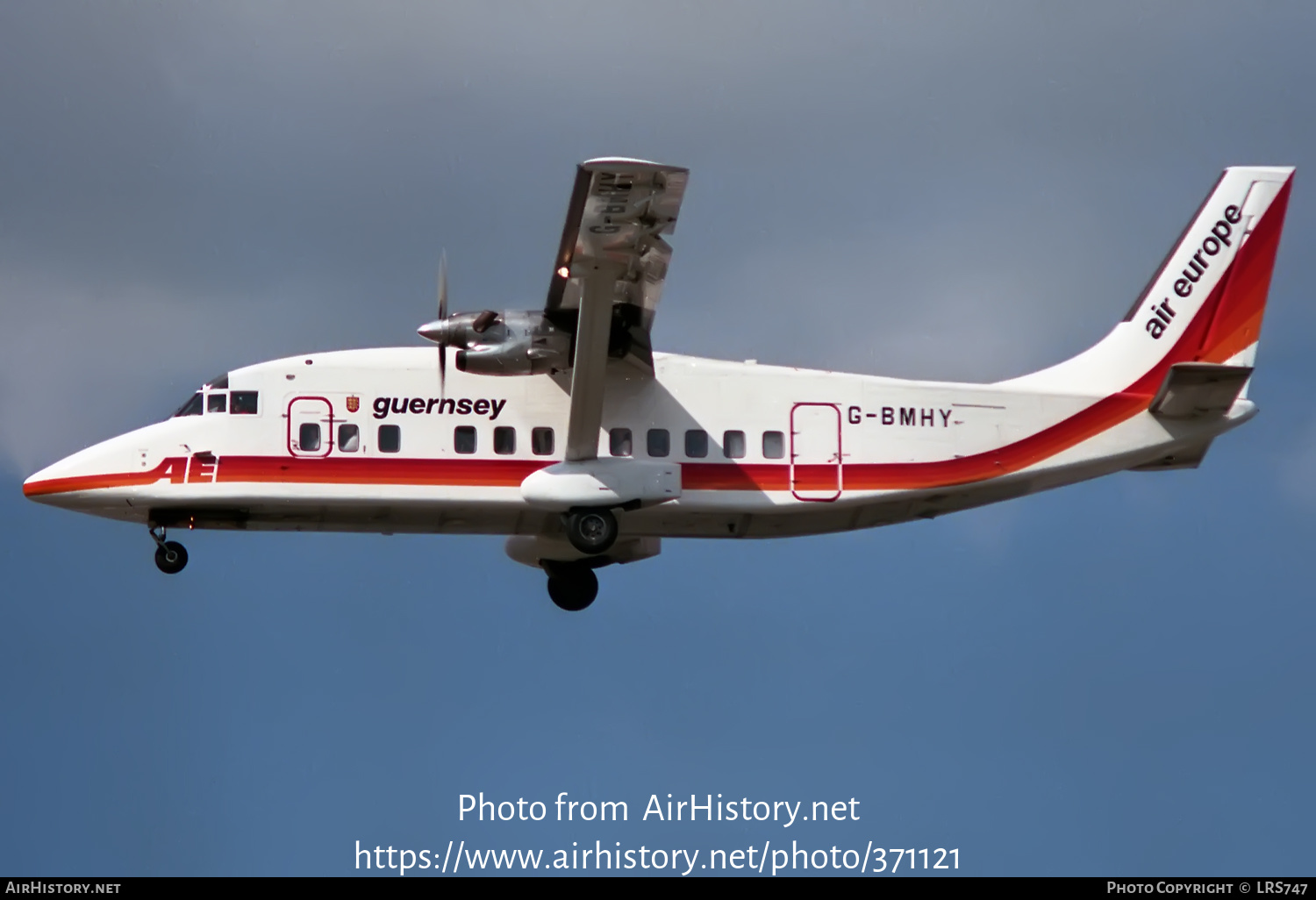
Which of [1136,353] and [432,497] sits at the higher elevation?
[1136,353]

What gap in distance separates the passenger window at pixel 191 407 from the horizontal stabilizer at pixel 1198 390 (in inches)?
432

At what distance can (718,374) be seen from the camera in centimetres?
2473

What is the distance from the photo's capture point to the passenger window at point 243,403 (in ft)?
79.4

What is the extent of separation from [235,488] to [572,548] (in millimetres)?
4165

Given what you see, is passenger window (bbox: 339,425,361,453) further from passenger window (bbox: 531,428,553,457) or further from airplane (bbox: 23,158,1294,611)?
passenger window (bbox: 531,428,553,457)

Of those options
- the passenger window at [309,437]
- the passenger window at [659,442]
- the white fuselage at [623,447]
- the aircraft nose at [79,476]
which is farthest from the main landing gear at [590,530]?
the aircraft nose at [79,476]

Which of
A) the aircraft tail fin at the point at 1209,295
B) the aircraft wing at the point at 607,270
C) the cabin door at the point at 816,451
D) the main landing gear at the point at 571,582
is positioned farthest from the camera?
the main landing gear at the point at 571,582

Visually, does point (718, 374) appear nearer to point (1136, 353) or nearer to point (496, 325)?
point (496, 325)

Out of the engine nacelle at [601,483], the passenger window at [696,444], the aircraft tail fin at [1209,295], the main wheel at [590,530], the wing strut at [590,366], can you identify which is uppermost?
the aircraft tail fin at [1209,295]

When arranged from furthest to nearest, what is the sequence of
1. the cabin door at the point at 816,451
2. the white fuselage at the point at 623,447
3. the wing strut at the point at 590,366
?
1. the cabin door at the point at 816,451
2. the white fuselage at the point at 623,447
3. the wing strut at the point at 590,366

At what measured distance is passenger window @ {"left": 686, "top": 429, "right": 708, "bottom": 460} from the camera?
2441 cm

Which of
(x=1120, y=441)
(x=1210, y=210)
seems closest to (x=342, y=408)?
(x=1120, y=441)

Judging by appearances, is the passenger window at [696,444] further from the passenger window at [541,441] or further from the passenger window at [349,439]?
the passenger window at [349,439]

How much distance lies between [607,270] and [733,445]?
280cm
